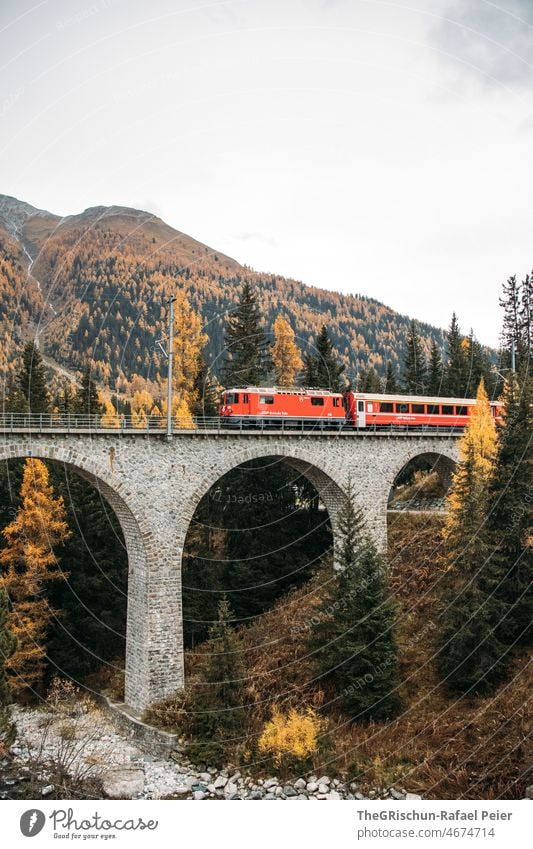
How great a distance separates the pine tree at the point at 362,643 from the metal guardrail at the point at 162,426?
26.4 feet

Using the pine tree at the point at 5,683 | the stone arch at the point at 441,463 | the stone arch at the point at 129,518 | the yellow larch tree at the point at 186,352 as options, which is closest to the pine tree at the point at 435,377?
the stone arch at the point at 441,463

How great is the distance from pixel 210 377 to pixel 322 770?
29.6 metres

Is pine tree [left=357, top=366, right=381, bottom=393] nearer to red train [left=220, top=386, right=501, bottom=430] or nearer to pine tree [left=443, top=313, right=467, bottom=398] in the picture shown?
pine tree [left=443, top=313, right=467, bottom=398]

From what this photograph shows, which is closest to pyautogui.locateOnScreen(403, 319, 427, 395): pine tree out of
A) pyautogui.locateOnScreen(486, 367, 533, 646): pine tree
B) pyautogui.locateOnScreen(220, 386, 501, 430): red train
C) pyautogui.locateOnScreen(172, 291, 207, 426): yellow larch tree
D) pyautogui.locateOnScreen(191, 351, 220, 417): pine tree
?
pyautogui.locateOnScreen(220, 386, 501, 430): red train

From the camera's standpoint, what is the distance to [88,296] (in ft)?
151

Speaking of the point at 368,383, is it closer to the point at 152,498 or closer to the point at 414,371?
the point at 414,371

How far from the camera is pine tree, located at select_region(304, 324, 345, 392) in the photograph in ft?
150

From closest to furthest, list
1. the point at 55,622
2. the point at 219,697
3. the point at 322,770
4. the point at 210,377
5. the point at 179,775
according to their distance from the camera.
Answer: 1. the point at 322,770
2. the point at 179,775
3. the point at 219,697
4. the point at 55,622
5. the point at 210,377

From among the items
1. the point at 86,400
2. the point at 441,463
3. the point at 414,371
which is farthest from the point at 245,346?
the point at 414,371

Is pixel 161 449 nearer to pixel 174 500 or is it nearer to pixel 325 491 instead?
pixel 174 500

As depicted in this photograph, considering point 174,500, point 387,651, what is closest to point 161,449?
point 174,500

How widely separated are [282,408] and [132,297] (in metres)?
21.9

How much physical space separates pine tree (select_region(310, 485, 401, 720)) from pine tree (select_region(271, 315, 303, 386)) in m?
23.5

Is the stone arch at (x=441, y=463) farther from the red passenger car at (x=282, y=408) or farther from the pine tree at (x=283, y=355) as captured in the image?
the pine tree at (x=283, y=355)
